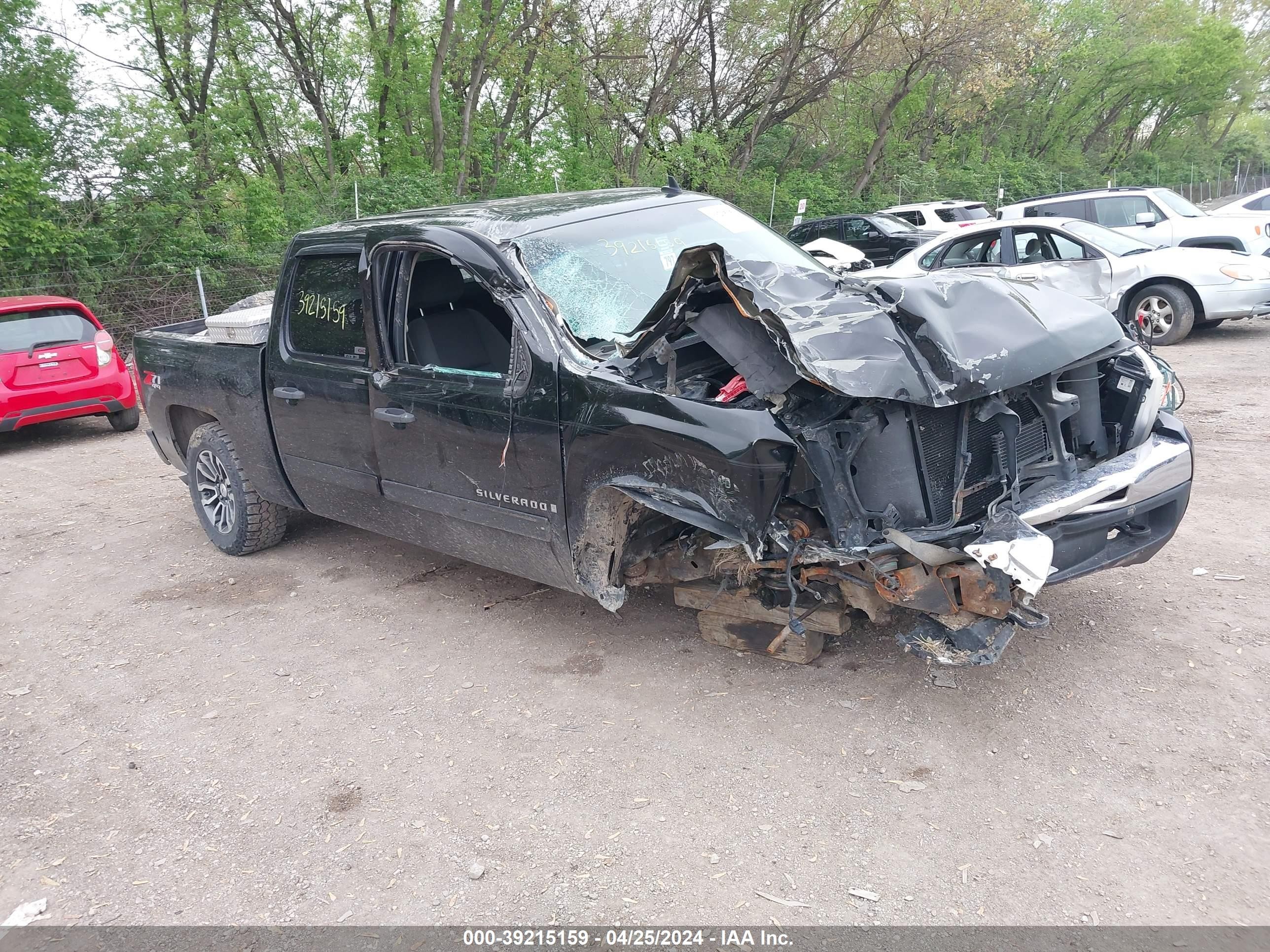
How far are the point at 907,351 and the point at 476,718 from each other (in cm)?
222

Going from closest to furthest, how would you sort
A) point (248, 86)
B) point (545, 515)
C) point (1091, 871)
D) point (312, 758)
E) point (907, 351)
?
point (1091, 871) < point (907, 351) < point (312, 758) < point (545, 515) < point (248, 86)

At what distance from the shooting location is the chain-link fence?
1281 centimetres

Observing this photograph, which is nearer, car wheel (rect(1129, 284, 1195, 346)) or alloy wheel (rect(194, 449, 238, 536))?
alloy wheel (rect(194, 449, 238, 536))

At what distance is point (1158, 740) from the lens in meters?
3.26

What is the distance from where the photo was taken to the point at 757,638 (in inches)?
156

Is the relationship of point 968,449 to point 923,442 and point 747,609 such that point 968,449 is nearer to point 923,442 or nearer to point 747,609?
point 923,442

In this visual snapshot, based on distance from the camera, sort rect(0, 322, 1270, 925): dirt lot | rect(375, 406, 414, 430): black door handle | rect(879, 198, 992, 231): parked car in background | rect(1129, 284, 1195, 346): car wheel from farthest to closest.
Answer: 1. rect(879, 198, 992, 231): parked car in background
2. rect(1129, 284, 1195, 346): car wheel
3. rect(375, 406, 414, 430): black door handle
4. rect(0, 322, 1270, 925): dirt lot

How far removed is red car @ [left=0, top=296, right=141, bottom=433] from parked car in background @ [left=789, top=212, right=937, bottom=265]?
1159 centimetres

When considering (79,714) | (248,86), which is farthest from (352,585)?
(248,86)

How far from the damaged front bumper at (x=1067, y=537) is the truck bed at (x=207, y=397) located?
12.2ft

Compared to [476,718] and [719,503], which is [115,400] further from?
[719,503]

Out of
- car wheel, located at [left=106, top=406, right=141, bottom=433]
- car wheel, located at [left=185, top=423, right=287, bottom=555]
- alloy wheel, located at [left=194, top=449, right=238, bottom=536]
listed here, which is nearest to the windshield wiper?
car wheel, located at [left=106, top=406, right=141, bottom=433]

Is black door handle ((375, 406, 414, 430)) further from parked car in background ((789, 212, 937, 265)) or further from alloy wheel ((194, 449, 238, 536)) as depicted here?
parked car in background ((789, 212, 937, 265))

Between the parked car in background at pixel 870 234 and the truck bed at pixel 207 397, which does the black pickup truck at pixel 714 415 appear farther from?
the parked car in background at pixel 870 234
